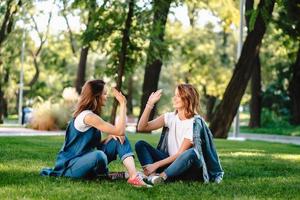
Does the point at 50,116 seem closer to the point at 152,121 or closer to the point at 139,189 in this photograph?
the point at 152,121

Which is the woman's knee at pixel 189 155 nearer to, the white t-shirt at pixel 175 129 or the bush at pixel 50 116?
the white t-shirt at pixel 175 129

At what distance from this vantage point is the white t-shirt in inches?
304

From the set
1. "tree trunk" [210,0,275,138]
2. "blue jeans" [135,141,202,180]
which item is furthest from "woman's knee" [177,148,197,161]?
"tree trunk" [210,0,275,138]

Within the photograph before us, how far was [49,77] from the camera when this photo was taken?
7256 cm

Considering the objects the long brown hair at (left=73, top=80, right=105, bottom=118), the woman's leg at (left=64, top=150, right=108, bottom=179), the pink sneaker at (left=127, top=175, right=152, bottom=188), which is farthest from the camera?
the long brown hair at (left=73, top=80, right=105, bottom=118)

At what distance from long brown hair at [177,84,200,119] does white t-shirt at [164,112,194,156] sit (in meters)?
0.10

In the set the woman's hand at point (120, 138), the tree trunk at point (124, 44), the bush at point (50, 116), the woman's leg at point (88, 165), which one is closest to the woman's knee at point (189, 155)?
the woman's hand at point (120, 138)

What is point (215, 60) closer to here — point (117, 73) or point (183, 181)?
point (117, 73)

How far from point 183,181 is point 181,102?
1006 mm

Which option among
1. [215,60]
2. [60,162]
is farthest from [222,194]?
[215,60]

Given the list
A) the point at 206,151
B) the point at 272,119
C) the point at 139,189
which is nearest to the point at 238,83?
the point at 206,151

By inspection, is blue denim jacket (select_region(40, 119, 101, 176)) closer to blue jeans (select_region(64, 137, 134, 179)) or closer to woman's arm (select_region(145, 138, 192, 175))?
blue jeans (select_region(64, 137, 134, 179))

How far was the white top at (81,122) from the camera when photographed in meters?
7.19

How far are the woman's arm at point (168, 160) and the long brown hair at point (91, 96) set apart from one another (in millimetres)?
1069
